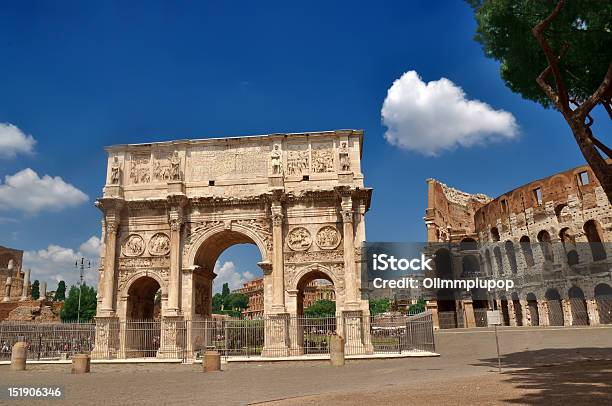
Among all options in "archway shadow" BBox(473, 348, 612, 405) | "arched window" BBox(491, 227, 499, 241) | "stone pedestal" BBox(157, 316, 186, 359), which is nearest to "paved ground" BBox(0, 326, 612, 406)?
"archway shadow" BBox(473, 348, 612, 405)

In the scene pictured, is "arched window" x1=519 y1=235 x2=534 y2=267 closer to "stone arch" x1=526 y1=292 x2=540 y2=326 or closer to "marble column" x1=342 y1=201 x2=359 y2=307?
"stone arch" x1=526 y1=292 x2=540 y2=326

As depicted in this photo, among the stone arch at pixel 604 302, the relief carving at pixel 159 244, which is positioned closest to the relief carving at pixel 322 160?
the relief carving at pixel 159 244

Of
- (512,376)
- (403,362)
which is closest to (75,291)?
(403,362)

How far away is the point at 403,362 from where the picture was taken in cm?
1559

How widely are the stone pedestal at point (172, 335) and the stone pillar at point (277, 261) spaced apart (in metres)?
3.63

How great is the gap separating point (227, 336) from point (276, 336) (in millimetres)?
1788

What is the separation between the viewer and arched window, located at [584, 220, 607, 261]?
29.8m

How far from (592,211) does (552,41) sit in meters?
23.0

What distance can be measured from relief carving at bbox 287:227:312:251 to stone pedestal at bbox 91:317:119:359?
7.48 metres

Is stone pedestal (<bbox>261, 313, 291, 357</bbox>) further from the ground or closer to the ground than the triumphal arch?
closer to the ground

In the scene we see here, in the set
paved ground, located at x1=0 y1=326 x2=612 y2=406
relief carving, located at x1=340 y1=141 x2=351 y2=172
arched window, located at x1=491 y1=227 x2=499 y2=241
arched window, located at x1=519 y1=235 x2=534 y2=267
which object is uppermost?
relief carving, located at x1=340 y1=141 x2=351 y2=172

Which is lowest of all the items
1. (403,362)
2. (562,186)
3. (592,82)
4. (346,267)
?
(403,362)

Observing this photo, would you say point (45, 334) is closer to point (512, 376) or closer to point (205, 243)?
point (205, 243)

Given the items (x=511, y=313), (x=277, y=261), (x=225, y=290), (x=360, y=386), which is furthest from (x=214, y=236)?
(x=225, y=290)
